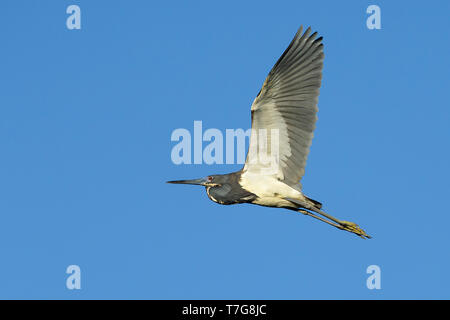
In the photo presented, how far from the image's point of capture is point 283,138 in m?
12.4

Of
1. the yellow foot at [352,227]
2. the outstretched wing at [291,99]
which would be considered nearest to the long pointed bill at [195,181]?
the outstretched wing at [291,99]

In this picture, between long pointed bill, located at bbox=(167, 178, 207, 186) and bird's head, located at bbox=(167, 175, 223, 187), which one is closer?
bird's head, located at bbox=(167, 175, 223, 187)

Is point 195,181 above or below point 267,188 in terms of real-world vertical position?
above

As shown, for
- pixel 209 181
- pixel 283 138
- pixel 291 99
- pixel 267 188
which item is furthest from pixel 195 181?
pixel 291 99

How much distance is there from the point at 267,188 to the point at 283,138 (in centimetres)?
86

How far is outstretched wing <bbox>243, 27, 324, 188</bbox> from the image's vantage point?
1210 centimetres

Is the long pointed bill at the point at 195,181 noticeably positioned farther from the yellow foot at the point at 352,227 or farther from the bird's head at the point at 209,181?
the yellow foot at the point at 352,227

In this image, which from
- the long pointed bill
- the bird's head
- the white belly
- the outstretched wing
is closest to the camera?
the outstretched wing

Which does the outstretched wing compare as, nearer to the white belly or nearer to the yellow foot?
the white belly

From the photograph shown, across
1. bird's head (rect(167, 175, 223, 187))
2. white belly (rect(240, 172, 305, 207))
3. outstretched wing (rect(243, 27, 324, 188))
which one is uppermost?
outstretched wing (rect(243, 27, 324, 188))

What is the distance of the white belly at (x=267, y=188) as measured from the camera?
1245cm

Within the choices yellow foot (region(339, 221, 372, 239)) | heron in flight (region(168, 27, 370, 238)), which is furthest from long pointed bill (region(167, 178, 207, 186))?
yellow foot (region(339, 221, 372, 239))

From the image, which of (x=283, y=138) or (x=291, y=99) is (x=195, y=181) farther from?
(x=291, y=99)
